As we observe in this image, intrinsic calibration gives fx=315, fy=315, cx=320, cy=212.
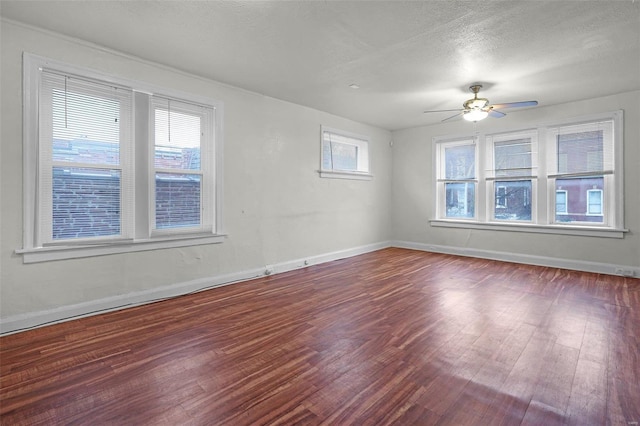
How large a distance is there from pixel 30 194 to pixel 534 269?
6388 millimetres

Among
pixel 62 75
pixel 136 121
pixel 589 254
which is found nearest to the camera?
pixel 62 75

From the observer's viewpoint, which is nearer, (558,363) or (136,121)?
(558,363)

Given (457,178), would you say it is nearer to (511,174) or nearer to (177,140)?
Result: (511,174)

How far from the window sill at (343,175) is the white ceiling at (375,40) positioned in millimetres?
1531

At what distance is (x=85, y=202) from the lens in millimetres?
3070

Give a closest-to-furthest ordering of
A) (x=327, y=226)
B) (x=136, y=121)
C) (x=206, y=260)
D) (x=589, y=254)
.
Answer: (x=136, y=121), (x=206, y=260), (x=589, y=254), (x=327, y=226)

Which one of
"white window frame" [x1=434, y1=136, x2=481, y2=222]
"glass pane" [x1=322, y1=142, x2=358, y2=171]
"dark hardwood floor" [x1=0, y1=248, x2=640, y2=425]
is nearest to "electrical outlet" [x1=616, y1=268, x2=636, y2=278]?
"dark hardwood floor" [x1=0, y1=248, x2=640, y2=425]

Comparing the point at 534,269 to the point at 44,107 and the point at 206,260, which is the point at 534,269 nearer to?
the point at 206,260

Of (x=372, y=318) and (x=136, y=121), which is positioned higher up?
(x=136, y=121)

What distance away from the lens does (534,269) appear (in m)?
4.95

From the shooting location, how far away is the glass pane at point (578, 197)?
190 inches

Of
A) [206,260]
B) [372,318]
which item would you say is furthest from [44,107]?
[372,318]

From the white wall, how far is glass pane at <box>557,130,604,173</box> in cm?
310

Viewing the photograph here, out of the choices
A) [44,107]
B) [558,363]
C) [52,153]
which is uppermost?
[44,107]
